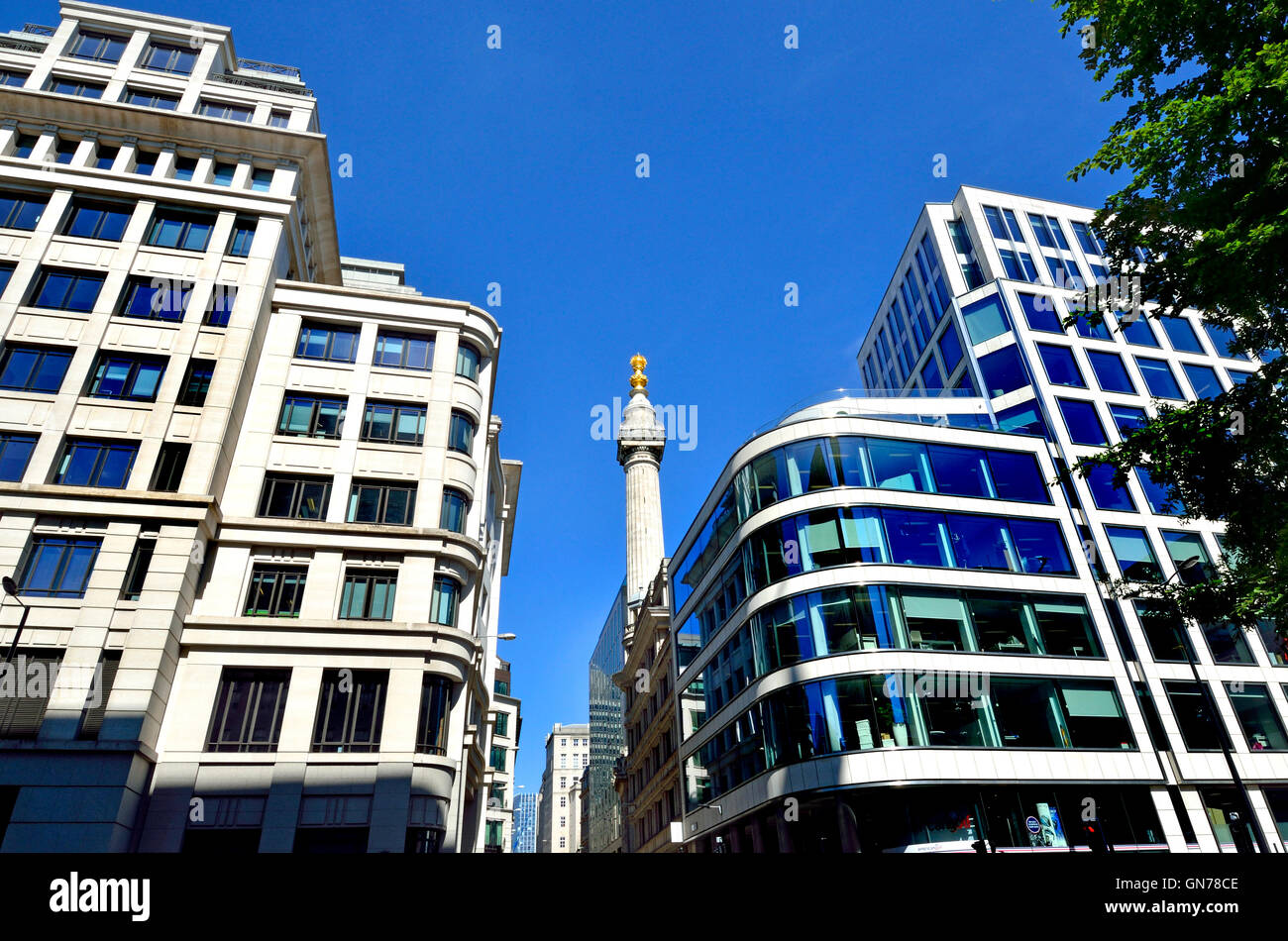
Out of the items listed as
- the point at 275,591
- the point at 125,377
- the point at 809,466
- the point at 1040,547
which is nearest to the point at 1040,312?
the point at 1040,547

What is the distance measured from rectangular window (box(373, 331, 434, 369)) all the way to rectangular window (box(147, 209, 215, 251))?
27.4 ft

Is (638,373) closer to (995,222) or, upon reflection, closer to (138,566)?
(995,222)

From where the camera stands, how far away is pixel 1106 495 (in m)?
38.3

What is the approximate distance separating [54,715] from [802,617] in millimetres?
25677

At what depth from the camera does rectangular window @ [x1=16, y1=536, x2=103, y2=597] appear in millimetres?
22922

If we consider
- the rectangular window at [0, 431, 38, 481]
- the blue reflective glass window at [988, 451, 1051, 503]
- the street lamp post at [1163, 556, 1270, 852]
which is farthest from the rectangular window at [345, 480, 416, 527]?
the blue reflective glass window at [988, 451, 1051, 503]

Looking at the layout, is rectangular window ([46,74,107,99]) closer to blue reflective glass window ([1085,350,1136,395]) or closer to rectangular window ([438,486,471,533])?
rectangular window ([438,486,471,533])

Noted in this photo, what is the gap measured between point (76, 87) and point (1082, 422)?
5306cm

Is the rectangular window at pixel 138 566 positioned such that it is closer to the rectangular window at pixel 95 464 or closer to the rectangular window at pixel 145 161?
the rectangular window at pixel 95 464

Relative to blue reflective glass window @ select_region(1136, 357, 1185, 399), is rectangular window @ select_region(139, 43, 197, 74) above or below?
above

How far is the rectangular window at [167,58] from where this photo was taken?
35.8 m

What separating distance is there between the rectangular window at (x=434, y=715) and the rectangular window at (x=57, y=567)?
10917 millimetres

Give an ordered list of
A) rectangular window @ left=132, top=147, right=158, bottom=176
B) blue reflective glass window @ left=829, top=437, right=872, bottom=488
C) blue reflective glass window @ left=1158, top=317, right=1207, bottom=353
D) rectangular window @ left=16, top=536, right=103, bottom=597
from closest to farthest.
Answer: rectangular window @ left=16, top=536, right=103, bottom=597 < rectangular window @ left=132, top=147, right=158, bottom=176 < blue reflective glass window @ left=829, top=437, right=872, bottom=488 < blue reflective glass window @ left=1158, top=317, right=1207, bottom=353

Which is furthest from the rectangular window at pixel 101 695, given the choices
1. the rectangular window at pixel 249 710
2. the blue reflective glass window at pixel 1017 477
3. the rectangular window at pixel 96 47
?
the blue reflective glass window at pixel 1017 477
